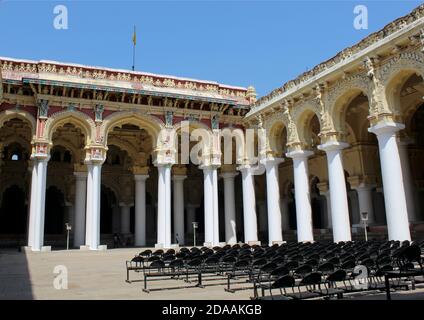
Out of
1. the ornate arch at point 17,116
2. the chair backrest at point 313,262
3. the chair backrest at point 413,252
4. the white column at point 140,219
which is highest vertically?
the ornate arch at point 17,116

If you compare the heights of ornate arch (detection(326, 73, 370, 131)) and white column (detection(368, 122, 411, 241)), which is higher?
ornate arch (detection(326, 73, 370, 131))

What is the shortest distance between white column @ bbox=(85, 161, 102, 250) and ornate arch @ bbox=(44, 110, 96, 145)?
156cm

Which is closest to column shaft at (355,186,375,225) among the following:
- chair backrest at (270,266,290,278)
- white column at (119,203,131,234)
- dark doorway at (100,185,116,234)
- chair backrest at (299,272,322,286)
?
white column at (119,203,131,234)

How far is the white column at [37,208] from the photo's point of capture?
1909cm

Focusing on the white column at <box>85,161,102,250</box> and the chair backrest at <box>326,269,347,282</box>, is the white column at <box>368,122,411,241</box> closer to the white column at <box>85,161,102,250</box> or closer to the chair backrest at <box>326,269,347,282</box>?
the chair backrest at <box>326,269,347,282</box>

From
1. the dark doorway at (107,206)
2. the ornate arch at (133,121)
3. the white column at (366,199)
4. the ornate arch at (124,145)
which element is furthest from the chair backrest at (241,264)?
the dark doorway at (107,206)

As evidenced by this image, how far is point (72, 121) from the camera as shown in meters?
20.8

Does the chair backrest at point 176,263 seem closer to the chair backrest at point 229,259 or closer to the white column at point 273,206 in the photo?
the chair backrest at point 229,259

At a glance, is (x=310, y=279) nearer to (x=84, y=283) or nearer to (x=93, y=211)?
(x=84, y=283)

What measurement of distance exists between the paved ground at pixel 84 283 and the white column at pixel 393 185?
675cm

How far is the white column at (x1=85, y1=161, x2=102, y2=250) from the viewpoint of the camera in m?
20.1

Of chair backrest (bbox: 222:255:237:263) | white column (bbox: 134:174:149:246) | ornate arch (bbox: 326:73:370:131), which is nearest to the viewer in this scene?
chair backrest (bbox: 222:255:237:263)
